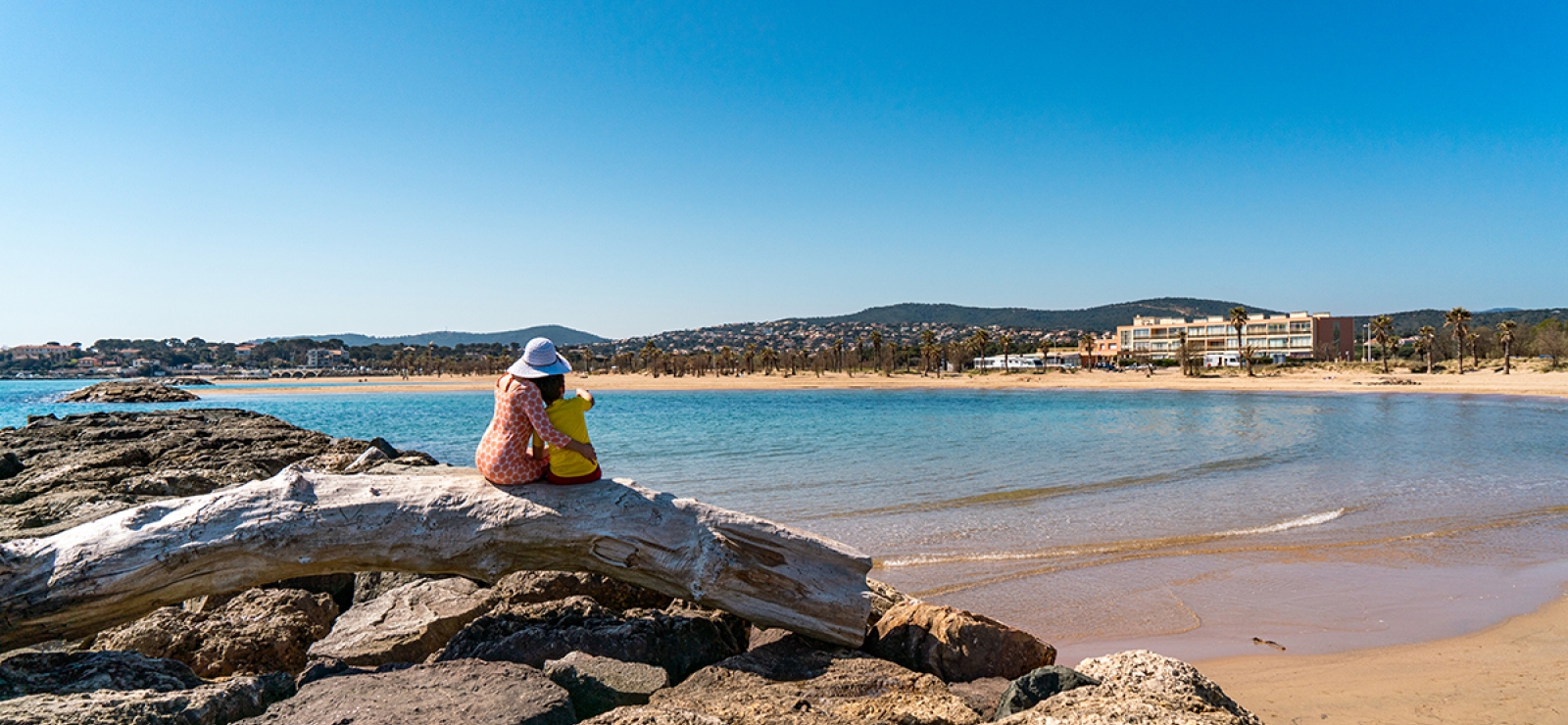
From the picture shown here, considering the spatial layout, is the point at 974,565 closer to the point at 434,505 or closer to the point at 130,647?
the point at 434,505

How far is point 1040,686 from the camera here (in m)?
3.77

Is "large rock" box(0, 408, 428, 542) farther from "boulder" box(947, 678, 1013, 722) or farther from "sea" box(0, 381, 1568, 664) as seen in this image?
"sea" box(0, 381, 1568, 664)

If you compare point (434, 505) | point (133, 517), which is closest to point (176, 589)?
point (133, 517)

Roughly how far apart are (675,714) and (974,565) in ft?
21.7

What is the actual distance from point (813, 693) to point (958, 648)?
1.12 metres

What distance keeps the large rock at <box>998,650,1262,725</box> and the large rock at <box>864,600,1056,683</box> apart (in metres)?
→ 0.63

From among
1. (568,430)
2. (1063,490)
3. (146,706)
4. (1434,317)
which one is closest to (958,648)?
(568,430)

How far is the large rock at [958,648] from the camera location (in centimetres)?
463

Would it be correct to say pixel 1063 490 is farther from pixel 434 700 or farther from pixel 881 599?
pixel 434 700

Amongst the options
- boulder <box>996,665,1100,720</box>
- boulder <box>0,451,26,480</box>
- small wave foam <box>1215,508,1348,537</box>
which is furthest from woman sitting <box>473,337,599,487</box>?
boulder <box>0,451,26,480</box>

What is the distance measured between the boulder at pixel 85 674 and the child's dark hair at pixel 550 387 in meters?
2.32

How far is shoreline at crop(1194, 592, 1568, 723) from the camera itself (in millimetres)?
5012

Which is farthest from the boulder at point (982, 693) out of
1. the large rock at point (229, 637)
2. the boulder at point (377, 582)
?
the large rock at point (229, 637)

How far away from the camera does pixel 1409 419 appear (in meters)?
32.1
